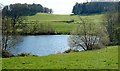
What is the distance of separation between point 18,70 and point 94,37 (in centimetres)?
3350

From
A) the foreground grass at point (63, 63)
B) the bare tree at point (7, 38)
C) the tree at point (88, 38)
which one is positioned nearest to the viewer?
the foreground grass at point (63, 63)

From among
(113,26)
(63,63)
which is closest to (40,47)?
(113,26)

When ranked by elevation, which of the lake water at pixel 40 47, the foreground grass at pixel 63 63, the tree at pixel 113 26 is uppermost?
the foreground grass at pixel 63 63

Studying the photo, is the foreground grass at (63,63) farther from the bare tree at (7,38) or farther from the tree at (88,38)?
the tree at (88,38)

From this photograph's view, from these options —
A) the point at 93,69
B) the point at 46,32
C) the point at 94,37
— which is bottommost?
the point at 46,32

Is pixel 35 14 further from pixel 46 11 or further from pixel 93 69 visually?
pixel 93 69

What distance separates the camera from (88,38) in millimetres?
48656

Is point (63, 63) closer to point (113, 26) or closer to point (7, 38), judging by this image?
point (7, 38)

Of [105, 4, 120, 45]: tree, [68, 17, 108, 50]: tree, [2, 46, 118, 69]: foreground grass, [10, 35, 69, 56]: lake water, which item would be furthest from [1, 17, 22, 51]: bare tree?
[105, 4, 120, 45]: tree

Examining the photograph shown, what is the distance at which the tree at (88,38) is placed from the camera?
48194mm

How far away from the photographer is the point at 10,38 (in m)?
45.3

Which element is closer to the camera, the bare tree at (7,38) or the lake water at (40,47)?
the bare tree at (7,38)

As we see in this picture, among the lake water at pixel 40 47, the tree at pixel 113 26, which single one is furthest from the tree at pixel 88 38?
the tree at pixel 113 26

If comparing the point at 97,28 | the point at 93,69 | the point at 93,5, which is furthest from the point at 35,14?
the point at 93,69
